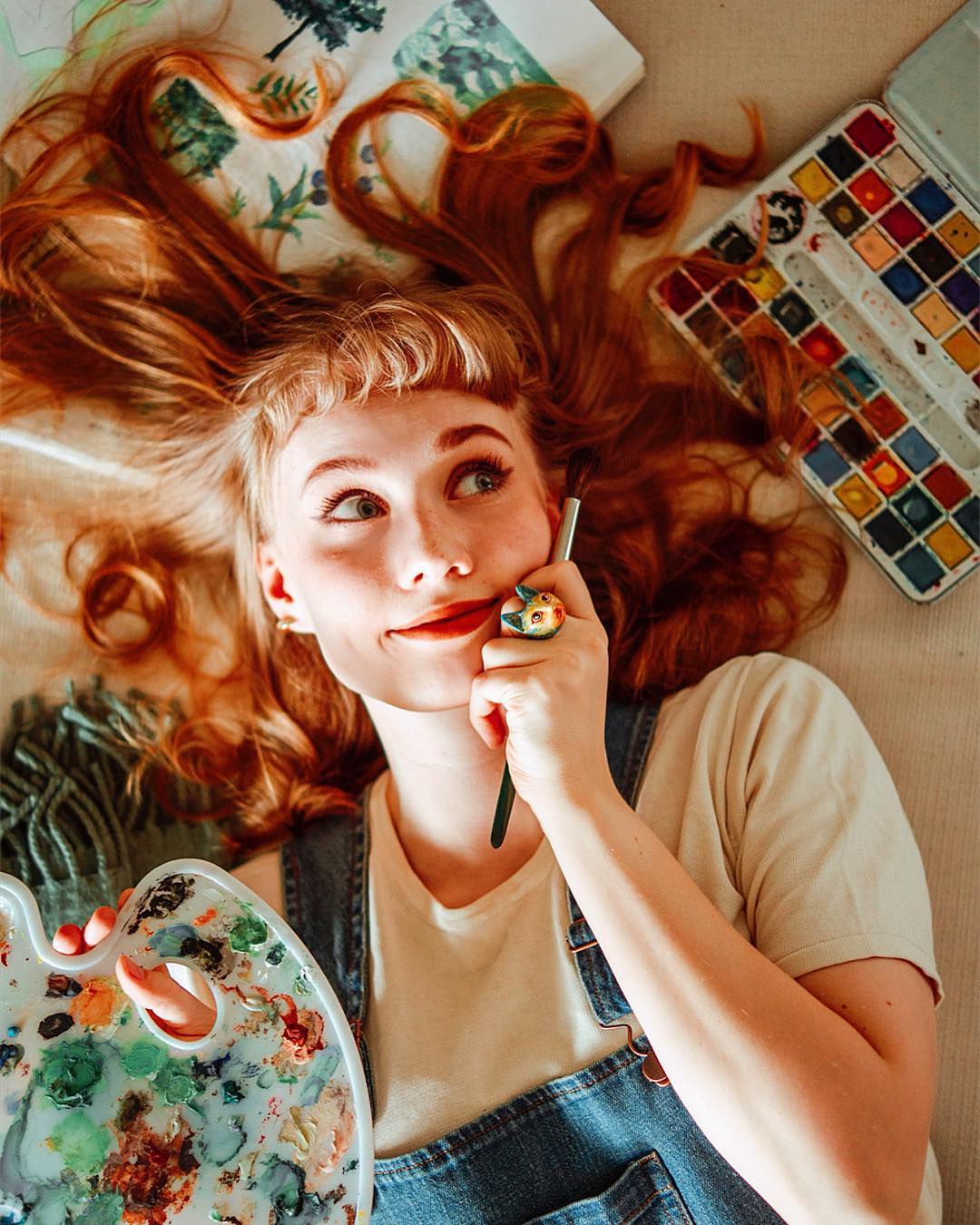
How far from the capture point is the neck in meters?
1.07

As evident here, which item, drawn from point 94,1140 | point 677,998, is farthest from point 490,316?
point 94,1140

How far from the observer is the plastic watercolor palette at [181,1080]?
36.1 inches

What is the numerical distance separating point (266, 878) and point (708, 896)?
45 cm

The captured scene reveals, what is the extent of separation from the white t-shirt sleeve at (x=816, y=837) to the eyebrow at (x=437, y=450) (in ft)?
1.16

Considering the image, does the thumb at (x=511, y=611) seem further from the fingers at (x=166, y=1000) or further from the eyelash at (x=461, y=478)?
the fingers at (x=166, y=1000)

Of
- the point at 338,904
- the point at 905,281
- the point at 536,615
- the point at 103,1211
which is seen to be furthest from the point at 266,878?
the point at 905,281

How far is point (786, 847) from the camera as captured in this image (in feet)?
3.12

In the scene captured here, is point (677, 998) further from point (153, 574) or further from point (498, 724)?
point (153, 574)

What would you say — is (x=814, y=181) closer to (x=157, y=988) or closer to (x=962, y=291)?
(x=962, y=291)

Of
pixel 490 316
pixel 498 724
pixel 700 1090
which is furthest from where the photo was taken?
pixel 490 316

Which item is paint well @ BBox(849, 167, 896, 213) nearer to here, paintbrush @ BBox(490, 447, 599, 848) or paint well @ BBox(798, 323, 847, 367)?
paint well @ BBox(798, 323, 847, 367)

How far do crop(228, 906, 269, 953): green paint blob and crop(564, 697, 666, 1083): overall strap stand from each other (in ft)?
0.90

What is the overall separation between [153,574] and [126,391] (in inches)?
8.1

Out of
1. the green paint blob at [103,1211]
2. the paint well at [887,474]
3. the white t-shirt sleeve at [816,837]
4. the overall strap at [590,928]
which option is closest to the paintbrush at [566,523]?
the overall strap at [590,928]
